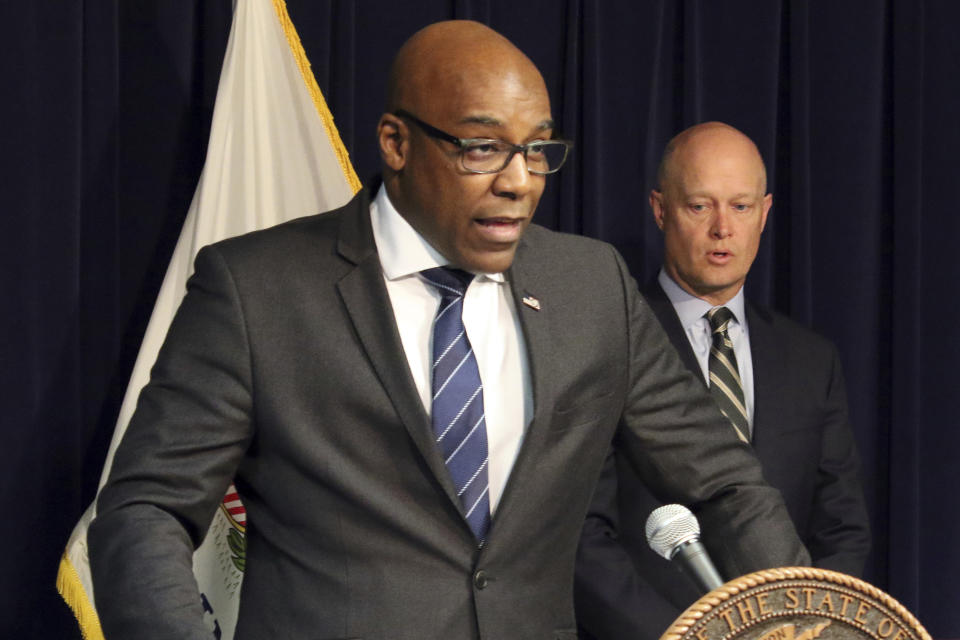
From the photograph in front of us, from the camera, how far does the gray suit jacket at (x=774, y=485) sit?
7.84 feet

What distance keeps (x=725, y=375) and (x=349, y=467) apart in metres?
1.31

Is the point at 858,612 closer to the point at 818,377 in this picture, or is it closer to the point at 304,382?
the point at 304,382

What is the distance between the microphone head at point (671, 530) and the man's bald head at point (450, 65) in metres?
0.61

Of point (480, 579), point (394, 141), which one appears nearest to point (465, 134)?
point (394, 141)

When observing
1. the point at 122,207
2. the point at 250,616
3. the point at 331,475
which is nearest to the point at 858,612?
the point at 331,475

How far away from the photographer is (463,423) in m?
1.58

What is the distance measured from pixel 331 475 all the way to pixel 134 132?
5.19 feet

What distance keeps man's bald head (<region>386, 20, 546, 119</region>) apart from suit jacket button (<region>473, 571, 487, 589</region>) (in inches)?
24.4

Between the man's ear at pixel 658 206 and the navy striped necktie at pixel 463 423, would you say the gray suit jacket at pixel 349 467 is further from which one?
the man's ear at pixel 658 206

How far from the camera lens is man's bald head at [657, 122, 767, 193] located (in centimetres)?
276

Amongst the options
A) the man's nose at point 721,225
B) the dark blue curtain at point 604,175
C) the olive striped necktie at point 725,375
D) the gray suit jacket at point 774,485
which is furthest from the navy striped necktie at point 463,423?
the dark blue curtain at point 604,175

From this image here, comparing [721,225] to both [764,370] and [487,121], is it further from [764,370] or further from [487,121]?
[487,121]

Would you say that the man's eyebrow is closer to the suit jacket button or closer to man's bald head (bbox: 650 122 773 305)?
the suit jacket button

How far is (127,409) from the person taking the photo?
2.58m
